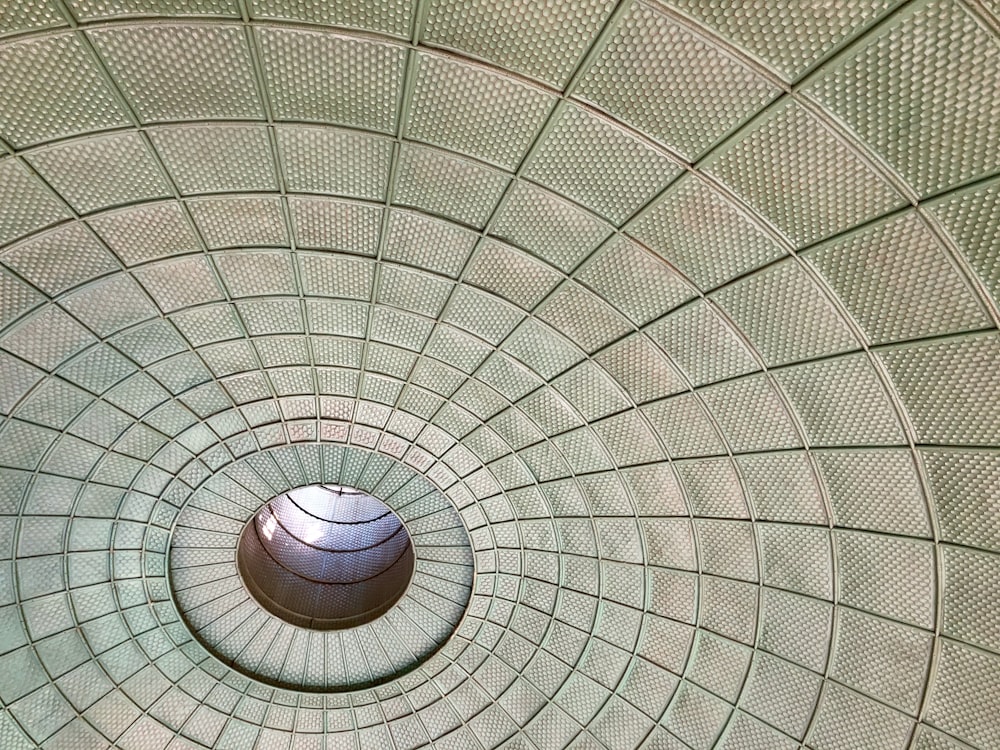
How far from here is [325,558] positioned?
141 feet

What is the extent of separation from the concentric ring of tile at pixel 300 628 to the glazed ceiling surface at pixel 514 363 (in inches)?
7.8

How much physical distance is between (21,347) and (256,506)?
13492 millimetres

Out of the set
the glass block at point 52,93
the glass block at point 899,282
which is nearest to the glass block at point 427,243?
the glass block at point 52,93

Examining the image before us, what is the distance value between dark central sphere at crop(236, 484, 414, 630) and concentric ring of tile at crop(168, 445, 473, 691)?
935 mm

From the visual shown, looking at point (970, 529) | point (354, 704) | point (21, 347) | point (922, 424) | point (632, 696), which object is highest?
point (922, 424)

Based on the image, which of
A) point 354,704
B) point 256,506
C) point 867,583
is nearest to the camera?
point 867,583

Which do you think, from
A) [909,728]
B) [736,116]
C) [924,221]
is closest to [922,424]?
[924,221]

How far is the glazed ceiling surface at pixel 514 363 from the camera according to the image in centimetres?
1476

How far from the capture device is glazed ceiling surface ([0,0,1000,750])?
14.8 meters

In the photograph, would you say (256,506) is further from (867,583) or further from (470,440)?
(867,583)

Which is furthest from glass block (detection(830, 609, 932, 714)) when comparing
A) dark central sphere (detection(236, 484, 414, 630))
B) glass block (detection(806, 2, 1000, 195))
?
dark central sphere (detection(236, 484, 414, 630))

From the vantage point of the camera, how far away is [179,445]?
28.5 metres

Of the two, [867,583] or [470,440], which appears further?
[470,440]

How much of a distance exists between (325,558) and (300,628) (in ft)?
24.1
